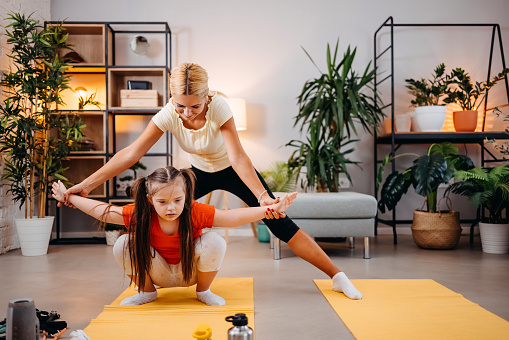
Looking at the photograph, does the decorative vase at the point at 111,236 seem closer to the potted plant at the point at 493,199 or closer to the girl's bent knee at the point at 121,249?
the girl's bent knee at the point at 121,249

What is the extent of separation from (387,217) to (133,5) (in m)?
3.35

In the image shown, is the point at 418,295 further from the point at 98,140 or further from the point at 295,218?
the point at 98,140

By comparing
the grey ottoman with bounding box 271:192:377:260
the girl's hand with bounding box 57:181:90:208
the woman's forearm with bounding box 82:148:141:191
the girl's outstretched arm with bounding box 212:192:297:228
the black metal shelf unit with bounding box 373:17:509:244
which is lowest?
the grey ottoman with bounding box 271:192:377:260

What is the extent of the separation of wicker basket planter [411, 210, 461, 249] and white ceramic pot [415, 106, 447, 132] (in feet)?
2.68

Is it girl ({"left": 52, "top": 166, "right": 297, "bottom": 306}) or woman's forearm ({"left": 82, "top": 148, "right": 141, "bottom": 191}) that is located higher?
woman's forearm ({"left": 82, "top": 148, "right": 141, "bottom": 191})

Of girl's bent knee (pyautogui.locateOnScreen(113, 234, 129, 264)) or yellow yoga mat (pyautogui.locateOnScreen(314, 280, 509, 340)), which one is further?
girl's bent knee (pyautogui.locateOnScreen(113, 234, 129, 264))

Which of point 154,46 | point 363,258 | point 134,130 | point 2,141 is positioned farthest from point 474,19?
point 2,141

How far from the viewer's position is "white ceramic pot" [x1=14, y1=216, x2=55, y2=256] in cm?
340

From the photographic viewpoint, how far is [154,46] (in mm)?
4406

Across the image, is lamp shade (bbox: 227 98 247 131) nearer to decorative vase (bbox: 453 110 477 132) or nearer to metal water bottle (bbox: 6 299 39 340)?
decorative vase (bbox: 453 110 477 132)

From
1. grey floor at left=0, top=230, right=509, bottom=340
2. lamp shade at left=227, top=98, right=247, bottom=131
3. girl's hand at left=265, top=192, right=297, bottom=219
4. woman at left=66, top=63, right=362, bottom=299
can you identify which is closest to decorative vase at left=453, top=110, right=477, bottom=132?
grey floor at left=0, top=230, right=509, bottom=340

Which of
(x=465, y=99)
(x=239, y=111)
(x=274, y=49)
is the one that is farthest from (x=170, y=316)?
(x=465, y=99)

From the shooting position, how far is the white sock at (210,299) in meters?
1.92

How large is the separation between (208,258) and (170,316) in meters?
0.28
